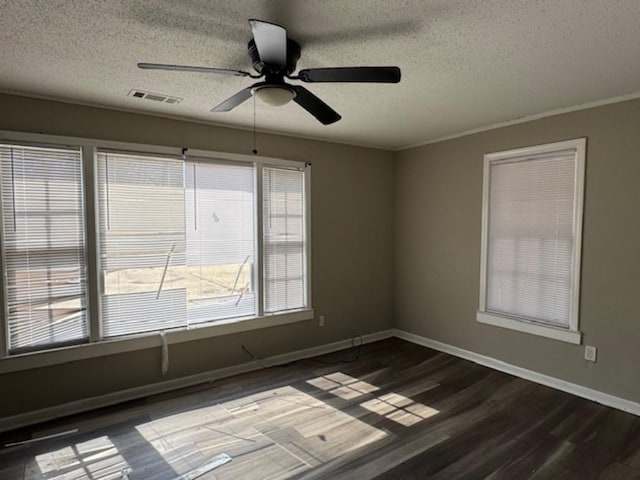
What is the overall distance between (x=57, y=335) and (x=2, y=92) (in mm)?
1905

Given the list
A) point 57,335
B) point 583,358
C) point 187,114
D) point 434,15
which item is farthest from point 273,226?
point 583,358

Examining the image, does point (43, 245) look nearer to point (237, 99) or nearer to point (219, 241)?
point (219, 241)

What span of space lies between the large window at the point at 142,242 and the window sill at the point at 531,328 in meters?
2.01

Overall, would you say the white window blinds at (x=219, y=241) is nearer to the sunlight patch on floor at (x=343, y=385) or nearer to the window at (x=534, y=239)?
the sunlight patch on floor at (x=343, y=385)

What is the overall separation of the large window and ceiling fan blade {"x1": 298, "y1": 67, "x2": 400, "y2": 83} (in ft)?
6.68

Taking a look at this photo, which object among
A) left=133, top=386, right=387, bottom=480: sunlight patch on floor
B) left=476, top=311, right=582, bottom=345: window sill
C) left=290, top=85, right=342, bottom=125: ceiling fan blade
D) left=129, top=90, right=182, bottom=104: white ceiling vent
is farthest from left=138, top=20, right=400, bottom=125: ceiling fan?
left=476, top=311, right=582, bottom=345: window sill

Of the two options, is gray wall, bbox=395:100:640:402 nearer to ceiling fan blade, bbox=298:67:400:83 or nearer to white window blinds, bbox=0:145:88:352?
ceiling fan blade, bbox=298:67:400:83

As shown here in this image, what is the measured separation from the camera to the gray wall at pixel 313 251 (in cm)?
292

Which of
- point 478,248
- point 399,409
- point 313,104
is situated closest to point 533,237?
point 478,248

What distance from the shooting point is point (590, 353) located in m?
3.23

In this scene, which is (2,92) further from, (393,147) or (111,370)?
(393,147)

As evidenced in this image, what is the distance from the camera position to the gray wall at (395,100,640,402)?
3.01 metres

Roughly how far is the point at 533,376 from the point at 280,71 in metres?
3.61

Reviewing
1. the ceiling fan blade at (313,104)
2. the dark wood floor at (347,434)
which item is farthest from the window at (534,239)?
the ceiling fan blade at (313,104)
